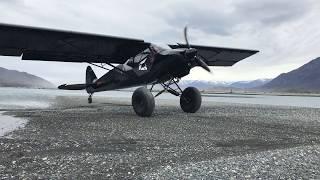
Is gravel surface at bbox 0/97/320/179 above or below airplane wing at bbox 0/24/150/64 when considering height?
below

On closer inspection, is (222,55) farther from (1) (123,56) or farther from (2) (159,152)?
(2) (159,152)

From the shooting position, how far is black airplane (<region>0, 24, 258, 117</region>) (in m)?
15.8

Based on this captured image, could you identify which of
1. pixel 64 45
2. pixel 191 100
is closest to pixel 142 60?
pixel 191 100

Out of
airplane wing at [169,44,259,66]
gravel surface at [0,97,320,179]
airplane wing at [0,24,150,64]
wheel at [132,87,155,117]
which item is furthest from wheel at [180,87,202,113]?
gravel surface at [0,97,320,179]

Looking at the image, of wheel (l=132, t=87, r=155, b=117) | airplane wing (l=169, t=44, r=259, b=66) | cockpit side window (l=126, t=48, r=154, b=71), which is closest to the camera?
wheel (l=132, t=87, r=155, b=117)

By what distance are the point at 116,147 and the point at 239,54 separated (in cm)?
1636

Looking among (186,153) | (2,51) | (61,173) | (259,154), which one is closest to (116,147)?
(186,153)

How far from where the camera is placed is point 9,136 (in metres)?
10.0

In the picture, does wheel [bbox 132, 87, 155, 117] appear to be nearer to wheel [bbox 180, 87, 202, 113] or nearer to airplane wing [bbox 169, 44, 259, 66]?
wheel [bbox 180, 87, 202, 113]

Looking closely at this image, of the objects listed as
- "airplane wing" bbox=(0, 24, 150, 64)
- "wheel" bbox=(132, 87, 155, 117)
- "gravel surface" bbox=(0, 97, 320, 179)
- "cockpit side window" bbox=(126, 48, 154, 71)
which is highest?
"airplane wing" bbox=(0, 24, 150, 64)

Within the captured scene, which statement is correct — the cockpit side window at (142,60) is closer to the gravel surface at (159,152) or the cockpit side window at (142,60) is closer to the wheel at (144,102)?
the wheel at (144,102)

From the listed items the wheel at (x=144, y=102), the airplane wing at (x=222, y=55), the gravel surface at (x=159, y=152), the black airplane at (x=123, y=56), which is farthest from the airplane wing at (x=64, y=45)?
the gravel surface at (x=159, y=152)

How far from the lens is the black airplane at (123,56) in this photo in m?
15.8

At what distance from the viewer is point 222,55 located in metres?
23.0
